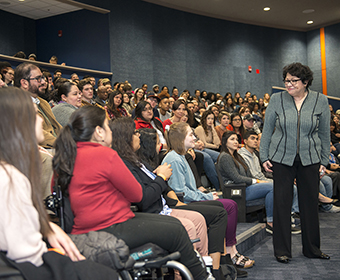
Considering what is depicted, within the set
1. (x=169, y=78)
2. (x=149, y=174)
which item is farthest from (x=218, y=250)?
(x=169, y=78)

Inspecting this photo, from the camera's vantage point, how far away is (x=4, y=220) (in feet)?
3.36

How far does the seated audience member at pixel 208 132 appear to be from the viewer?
5.28 metres

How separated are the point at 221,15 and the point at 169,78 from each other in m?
3.49

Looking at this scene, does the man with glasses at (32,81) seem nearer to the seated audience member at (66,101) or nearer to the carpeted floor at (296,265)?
the seated audience member at (66,101)

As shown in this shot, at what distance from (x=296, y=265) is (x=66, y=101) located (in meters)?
2.44

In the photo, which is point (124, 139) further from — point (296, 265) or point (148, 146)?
point (296, 265)

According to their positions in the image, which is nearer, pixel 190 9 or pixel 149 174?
pixel 149 174

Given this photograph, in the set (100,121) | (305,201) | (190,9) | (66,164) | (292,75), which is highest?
(190,9)

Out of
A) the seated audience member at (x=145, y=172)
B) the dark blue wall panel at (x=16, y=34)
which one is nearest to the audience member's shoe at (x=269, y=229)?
the seated audience member at (x=145, y=172)

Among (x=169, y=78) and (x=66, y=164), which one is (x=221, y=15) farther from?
(x=66, y=164)

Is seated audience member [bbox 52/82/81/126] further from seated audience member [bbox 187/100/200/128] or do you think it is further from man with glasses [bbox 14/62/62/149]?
seated audience member [bbox 187/100/200/128]

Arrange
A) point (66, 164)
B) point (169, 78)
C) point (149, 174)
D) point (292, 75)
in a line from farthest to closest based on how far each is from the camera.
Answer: point (169, 78)
point (292, 75)
point (149, 174)
point (66, 164)

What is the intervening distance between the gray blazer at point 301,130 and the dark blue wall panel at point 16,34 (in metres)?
10.3

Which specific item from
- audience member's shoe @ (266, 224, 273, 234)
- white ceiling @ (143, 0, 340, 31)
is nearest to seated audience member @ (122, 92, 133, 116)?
audience member's shoe @ (266, 224, 273, 234)
